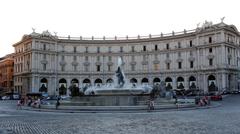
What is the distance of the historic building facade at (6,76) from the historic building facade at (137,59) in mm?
9508

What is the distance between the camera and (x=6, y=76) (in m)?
121

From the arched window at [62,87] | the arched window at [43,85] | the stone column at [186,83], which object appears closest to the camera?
the stone column at [186,83]

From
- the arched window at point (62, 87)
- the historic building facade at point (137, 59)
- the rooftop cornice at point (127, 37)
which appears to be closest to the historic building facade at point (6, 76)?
the historic building facade at point (137, 59)

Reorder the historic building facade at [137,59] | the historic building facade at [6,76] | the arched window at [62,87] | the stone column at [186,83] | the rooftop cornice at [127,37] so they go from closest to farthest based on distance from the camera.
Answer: the historic building facade at [137,59], the rooftop cornice at [127,37], the stone column at [186,83], the arched window at [62,87], the historic building facade at [6,76]

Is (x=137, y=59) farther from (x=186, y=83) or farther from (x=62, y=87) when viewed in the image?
(x=62, y=87)

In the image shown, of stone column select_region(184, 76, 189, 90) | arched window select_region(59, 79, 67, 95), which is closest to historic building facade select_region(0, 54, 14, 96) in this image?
arched window select_region(59, 79, 67, 95)

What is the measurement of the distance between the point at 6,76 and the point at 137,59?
179 ft

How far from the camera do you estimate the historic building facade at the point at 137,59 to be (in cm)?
8706

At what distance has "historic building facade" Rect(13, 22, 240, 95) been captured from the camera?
8706 centimetres

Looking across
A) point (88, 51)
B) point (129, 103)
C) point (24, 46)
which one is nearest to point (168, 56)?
point (88, 51)

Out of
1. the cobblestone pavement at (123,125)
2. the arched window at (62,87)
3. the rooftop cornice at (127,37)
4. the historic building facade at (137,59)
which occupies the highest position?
the rooftop cornice at (127,37)

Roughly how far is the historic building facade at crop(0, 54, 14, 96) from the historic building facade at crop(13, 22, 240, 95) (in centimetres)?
951

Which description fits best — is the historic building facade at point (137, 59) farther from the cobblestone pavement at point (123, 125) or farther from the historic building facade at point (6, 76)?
the cobblestone pavement at point (123, 125)

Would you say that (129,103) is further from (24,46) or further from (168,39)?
(24,46)
